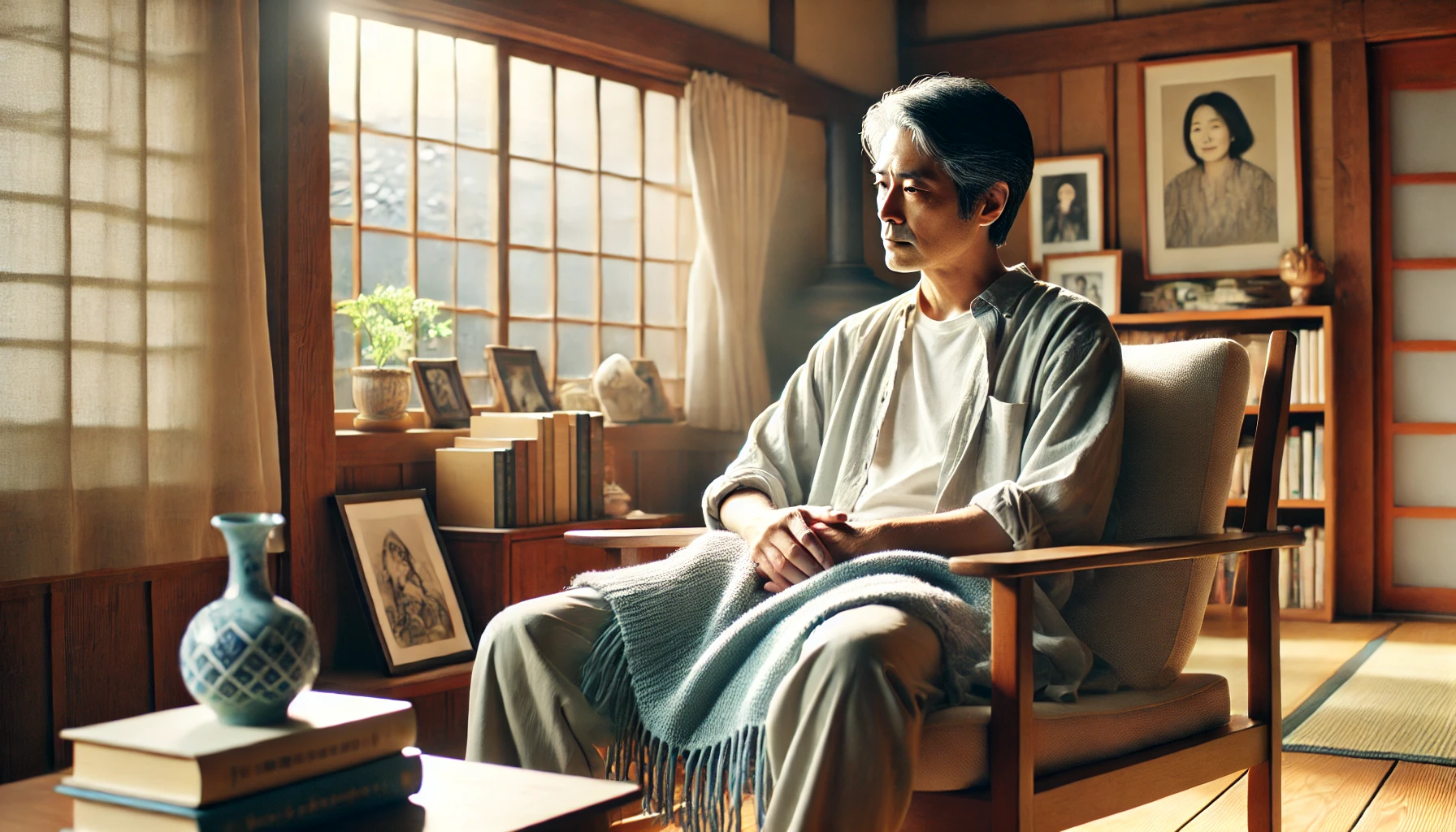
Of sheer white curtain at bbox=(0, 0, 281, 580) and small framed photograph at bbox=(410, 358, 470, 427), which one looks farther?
small framed photograph at bbox=(410, 358, 470, 427)

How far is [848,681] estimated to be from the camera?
58.8 inches

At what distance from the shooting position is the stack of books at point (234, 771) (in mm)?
1112

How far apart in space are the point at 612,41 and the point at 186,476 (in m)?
2.14

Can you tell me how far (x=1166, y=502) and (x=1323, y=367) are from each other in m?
3.61

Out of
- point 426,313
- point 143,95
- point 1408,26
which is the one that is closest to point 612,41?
point 426,313

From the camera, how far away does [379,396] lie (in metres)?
3.50

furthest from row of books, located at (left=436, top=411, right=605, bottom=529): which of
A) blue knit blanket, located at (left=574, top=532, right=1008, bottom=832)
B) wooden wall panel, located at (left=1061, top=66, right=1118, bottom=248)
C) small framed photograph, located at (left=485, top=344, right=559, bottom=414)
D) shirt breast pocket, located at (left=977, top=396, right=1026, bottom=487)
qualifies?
wooden wall panel, located at (left=1061, top=66, right=1118, bottom=248)

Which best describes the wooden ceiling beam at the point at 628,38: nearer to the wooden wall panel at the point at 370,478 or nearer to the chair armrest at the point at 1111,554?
the wooden wall panel at the point at 370,478

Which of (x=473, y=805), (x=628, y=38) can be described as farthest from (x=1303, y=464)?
(x=473, y=805)

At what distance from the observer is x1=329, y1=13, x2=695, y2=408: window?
368 cm

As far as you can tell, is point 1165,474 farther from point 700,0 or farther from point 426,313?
point 700,0

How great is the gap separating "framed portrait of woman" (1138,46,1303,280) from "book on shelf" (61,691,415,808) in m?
4.96

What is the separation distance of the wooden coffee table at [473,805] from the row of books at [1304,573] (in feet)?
14.2

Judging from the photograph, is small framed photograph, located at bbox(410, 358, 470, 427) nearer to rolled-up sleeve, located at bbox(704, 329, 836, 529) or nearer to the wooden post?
the wooden post
